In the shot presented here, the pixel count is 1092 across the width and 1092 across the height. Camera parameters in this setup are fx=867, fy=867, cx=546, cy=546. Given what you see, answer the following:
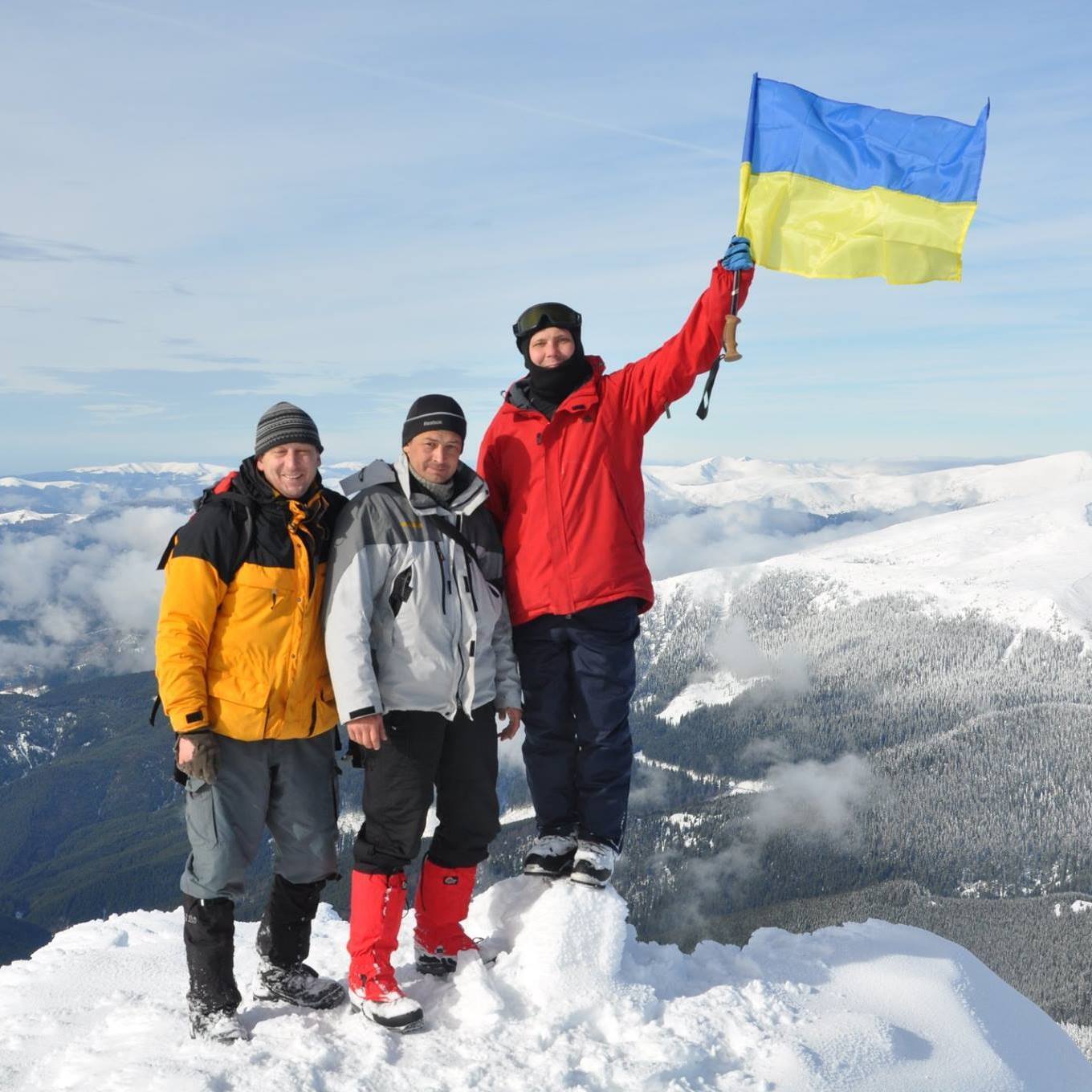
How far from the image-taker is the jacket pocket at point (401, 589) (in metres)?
5.43

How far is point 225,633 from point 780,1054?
169 inches

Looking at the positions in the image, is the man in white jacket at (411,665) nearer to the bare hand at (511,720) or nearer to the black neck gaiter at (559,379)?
the bare hand at (511,720)

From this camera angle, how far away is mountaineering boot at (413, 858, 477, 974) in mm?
6109

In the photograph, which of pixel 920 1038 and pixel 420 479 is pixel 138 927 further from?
pixel 920 1038

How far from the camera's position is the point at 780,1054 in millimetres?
5367

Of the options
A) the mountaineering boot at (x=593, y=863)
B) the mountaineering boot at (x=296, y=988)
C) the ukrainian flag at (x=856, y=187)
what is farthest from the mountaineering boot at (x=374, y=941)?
the ukrainian flag at (x=856, y=187)

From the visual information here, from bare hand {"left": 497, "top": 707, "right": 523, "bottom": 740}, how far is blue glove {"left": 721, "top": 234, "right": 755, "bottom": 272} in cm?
350

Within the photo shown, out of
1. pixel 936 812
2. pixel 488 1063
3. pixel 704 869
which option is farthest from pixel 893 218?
pixel 936 812

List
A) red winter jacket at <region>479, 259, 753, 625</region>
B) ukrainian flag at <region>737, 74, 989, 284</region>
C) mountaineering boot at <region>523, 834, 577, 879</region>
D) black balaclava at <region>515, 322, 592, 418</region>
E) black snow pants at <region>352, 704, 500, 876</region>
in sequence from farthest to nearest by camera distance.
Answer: ukrainian flag at <region>737, 74, 989, 284</region>, mountaineering boot at <region>523, 834, 577, 879</region>, black balaclava at <region>515, 322, 592, 418</region>, red winter jacket at <region>479, 259, 753, 625</region>, black snow pants at <region>352, 704, 500, 876</region>

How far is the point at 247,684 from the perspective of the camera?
17.3ft

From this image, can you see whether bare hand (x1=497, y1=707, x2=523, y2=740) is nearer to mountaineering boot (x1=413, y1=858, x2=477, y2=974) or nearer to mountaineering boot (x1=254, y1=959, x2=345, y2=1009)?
mountaineering boot (x1=413, y1=858, x2=477, y2=974)

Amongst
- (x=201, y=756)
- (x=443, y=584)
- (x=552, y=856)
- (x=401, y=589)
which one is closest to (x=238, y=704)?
(x=201, y=756)

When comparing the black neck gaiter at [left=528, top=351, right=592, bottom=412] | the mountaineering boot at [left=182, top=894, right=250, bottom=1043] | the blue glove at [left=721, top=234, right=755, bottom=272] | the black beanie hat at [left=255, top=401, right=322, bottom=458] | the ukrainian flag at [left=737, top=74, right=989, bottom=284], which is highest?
the ukrainian flag at [left=737, top=74, right=989, bottom=284]

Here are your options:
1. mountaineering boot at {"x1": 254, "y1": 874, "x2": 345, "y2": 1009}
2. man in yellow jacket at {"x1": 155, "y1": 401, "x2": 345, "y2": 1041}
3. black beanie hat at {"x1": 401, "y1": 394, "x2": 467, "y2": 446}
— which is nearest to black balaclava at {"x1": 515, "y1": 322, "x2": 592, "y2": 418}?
black beanie hat at {"x1": 401, "y1": 394, "x2": 467, "y2": 446}
